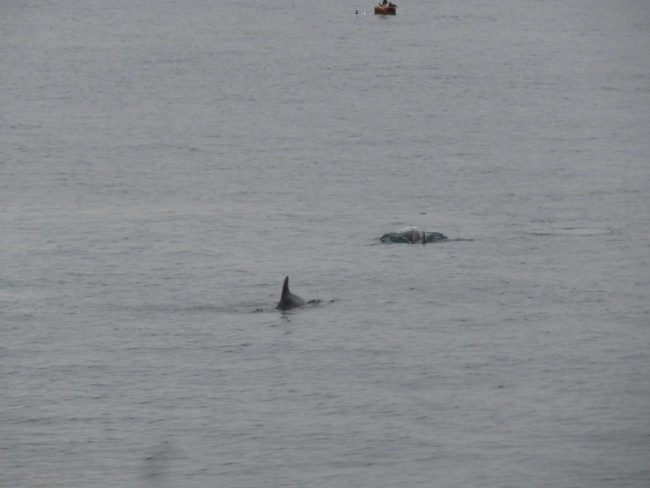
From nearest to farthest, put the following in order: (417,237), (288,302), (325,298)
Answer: (288,302) < (325,298) < (417,237)

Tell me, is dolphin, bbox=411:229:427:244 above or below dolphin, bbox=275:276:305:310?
above

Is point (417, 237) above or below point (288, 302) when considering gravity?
above

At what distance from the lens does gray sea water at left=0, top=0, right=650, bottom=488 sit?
38.3 metres

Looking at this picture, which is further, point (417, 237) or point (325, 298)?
point (417, 237)

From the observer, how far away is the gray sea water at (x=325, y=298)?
1510 inches

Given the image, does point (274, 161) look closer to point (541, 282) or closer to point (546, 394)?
point (541, 282)

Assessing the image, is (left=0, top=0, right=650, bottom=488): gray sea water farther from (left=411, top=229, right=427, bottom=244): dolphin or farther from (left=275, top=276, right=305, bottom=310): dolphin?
(left=411, top=229, right=427, bottom=244): dolphin

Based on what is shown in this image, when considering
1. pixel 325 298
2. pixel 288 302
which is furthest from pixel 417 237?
pixel 288 302

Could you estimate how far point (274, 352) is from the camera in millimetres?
47719

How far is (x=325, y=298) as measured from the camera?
55688 mm

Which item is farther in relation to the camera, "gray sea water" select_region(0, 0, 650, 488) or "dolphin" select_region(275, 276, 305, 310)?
"dolphin" select_region(275, 276, 305, 310)

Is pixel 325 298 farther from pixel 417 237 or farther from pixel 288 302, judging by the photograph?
pixel 417 237

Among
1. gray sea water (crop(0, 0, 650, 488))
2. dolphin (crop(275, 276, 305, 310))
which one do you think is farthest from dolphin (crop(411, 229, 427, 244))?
dolphin (crop(275, 276, 305, 310))

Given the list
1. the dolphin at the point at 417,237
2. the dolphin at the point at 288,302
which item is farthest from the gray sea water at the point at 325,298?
the dolphin at the point at 417,237
